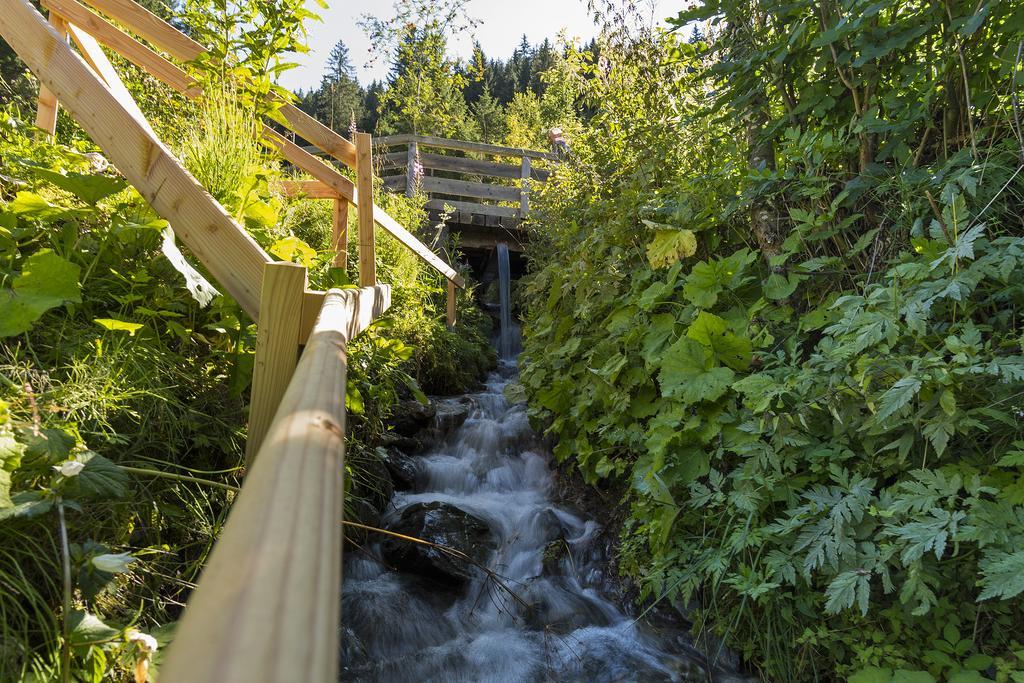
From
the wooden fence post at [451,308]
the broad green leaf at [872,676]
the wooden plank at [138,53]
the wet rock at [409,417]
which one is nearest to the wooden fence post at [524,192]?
the wooden fence post at [451,308]

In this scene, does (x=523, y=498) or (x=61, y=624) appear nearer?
(x=61, y=624)

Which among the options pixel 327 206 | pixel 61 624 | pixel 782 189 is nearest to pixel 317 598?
pixel 61 624

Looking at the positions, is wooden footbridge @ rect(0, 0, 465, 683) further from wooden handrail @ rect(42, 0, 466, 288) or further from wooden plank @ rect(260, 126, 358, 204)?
wooden plank @ rect(260, 126, 358, 204)

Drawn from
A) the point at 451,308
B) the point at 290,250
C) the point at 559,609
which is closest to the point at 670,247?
the point at 290,250

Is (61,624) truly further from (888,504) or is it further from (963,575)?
(963,575)

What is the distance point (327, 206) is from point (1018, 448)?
17.9 ft

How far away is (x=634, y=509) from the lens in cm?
273

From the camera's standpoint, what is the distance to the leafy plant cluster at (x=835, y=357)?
182 cm

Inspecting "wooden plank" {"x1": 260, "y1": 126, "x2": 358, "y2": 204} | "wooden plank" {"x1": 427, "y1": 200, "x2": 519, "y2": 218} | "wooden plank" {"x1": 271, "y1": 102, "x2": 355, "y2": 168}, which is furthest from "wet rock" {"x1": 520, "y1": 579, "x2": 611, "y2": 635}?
"wooden plank" {"x1": 427, "y1": 200, "x2": 519, "y2": 218}

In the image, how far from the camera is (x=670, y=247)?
300cm

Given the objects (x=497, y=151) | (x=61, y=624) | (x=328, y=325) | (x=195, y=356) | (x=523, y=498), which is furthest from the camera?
(x=497, y=151)

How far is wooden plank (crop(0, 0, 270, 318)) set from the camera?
1.50 metres

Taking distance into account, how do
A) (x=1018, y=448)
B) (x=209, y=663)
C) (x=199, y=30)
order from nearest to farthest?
(x=209, y=663), (x=1018, y=448), (x=199, y=30)

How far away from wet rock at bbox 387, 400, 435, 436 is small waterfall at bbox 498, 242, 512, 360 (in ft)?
11.7
